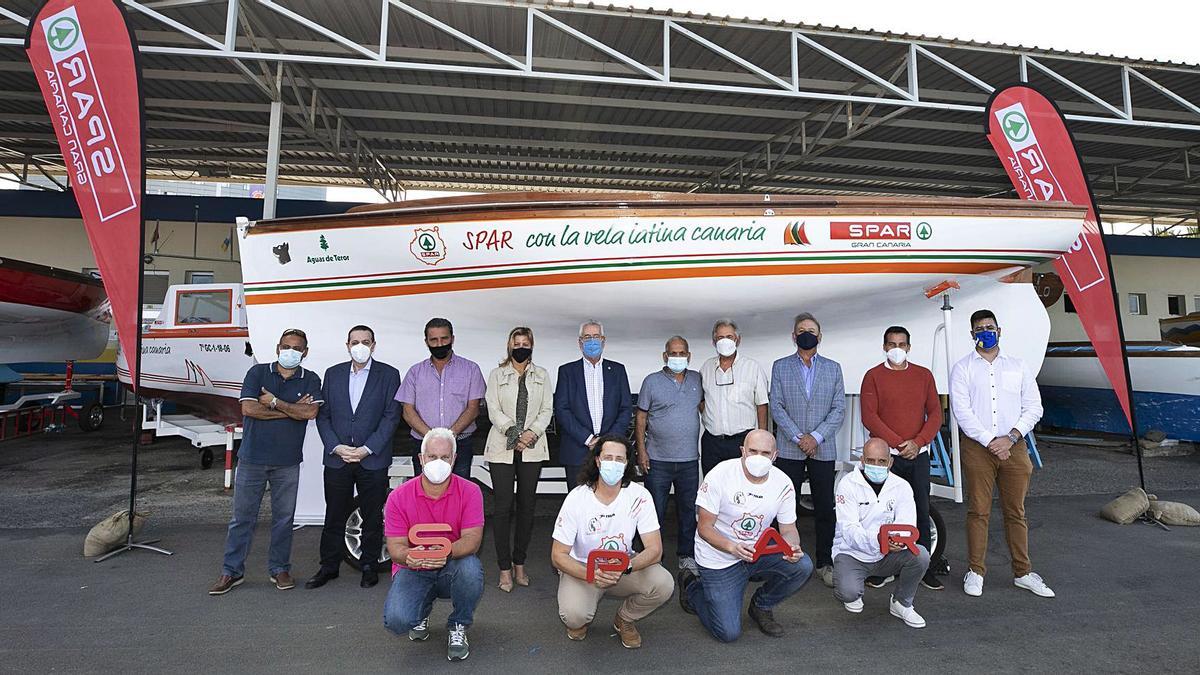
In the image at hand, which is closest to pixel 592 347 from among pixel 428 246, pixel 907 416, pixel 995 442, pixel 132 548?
pixel 428 246

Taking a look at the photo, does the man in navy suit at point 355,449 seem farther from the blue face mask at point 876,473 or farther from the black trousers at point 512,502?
the blue face mask at point 876,473

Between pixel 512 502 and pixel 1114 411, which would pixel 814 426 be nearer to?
pixel 512 502

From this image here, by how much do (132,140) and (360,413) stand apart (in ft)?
7.28

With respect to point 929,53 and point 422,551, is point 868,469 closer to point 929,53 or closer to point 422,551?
point 422,551

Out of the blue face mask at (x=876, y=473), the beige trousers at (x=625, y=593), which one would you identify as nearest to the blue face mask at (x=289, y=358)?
the beige trousers at (x=625, y=593)

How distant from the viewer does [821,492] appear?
3.18 metres

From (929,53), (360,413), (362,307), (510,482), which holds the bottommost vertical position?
(510,482)

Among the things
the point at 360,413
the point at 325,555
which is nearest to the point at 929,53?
the point at 360,413

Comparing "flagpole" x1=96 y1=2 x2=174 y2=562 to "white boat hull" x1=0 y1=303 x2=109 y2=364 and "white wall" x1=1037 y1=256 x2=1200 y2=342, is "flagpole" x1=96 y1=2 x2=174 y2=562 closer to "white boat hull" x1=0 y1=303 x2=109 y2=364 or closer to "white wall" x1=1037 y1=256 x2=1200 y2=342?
"white boat hull" x1=0 y1=303 x2=109 y2=364

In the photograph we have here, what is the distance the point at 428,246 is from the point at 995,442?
312 cm

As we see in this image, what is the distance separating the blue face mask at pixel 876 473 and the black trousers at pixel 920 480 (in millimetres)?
425

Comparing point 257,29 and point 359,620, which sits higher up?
point 257,29

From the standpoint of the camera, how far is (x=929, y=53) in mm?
6523

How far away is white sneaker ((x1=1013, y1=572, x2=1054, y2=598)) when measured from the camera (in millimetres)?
2932
